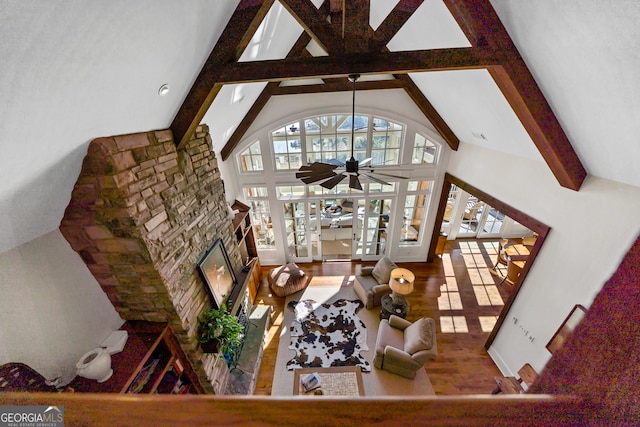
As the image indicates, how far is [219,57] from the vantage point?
2.09 metres

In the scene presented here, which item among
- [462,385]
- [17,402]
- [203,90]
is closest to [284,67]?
[203,90]

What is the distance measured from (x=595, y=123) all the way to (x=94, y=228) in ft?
13.1

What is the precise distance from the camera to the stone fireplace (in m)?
1.77

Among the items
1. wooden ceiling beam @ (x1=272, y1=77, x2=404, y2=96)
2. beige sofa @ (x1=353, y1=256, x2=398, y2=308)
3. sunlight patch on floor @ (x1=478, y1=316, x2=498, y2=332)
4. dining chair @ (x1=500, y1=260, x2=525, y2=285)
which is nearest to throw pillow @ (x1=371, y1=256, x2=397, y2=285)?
beige sofa @ (x1=353, y1=256, x2=398, y2=308)

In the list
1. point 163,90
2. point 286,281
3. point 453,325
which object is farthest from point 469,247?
point 163,90

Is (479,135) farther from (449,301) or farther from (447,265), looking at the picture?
(447,265)

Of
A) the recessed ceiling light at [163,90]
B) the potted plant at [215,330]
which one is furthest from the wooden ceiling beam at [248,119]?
the potted plant at [215,330]

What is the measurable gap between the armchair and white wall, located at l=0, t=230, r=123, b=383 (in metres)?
3.23

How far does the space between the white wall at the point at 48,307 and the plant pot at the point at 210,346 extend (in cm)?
87

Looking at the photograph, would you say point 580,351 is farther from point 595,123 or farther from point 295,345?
point 295,345

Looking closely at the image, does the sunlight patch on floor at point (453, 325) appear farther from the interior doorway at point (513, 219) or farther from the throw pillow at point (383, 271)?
the throw pillow at point (383, 271)

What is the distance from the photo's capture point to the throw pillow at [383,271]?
4594mm

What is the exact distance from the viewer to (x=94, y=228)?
6.13ft

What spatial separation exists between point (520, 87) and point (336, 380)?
392 cm
